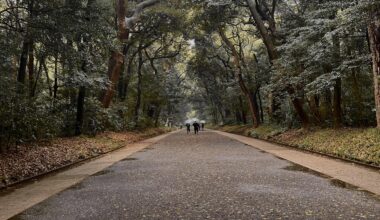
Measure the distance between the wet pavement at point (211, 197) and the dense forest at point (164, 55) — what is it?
3.77 meters

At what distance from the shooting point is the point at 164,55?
36219 millimetres

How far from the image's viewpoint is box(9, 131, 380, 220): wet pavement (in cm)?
557

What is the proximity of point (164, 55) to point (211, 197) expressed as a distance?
30.5 m

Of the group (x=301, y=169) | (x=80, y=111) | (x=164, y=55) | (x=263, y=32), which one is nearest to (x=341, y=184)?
(x=301, y=169)

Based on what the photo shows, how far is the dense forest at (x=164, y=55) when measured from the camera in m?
10.3

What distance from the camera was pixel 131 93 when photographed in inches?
1426

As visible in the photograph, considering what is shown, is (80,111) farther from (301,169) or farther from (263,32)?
(301,169)

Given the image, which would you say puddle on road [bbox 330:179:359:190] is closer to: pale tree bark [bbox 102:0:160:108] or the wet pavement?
the wet pavement

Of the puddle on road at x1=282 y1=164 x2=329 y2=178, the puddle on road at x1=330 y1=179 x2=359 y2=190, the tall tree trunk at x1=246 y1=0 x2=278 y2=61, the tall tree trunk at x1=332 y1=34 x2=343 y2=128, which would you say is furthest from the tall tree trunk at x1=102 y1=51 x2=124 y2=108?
the puddle on road at x1=330 y1=179 x2=359 y2=190

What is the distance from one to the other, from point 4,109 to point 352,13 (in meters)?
10.6

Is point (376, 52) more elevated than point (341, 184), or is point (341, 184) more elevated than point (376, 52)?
point (376, 52)

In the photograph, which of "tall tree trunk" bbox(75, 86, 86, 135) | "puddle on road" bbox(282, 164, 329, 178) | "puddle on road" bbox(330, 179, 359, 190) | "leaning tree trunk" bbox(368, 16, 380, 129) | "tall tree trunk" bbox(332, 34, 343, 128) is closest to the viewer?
"puddle on road" bbox(330, 179, 359, 190)

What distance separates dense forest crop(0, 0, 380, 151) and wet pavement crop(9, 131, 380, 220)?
3767 millimetres

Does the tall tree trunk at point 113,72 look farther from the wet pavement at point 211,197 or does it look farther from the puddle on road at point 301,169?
the puddle on road at point 301,169
